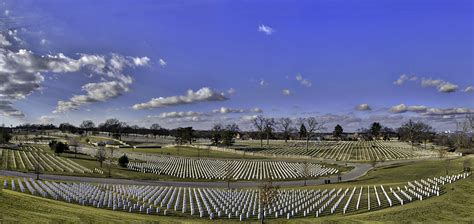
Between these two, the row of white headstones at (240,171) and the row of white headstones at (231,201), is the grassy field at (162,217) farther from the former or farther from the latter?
the row of white headstones at (240,171)

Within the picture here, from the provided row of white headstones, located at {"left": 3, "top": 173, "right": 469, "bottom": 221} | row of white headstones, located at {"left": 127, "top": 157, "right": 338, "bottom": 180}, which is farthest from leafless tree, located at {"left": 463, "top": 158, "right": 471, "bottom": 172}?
row of white headstones, located at {"left": 127, "top": 157, "right": 338, "bottom": 180}

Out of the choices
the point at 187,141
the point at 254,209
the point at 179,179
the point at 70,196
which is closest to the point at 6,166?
the point at 179,179

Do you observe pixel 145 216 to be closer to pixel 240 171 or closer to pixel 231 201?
pixel 231 201

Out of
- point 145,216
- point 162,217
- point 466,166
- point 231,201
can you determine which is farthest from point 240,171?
point 145,216

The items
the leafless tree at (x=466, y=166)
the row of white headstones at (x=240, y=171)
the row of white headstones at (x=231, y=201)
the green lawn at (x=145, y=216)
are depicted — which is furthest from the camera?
the row of white headstones at (x=240, y=171)

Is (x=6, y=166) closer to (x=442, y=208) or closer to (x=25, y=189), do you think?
(x=25, y=189)

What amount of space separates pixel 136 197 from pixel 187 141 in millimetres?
124414

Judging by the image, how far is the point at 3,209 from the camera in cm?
2605

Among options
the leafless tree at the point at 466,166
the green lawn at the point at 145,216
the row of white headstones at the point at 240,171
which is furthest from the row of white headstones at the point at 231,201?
the row of white headstones at the point at 240,171

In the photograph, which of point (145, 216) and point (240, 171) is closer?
point (145, 216)

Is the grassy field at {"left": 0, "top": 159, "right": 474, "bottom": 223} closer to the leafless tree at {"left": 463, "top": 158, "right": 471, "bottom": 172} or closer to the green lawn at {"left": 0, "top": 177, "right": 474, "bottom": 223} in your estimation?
the green lawn at {"left": 0, "top": 177, "right": 474, "bottom": 223}

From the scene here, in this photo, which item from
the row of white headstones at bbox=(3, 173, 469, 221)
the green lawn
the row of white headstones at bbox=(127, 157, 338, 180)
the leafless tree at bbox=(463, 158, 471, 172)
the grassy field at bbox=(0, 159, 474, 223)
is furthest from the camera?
the row of white headstones at bbox=(127, 157, 338, 180)

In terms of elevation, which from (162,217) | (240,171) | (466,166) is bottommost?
(240,171)

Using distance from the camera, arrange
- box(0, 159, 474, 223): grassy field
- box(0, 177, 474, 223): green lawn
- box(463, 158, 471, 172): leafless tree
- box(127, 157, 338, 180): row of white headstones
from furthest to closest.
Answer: box(127, 157, 338, 180): row of white headstones
box(463, 158, 471, 172): leafless tree
box(0, 159, 474, 223): grassy field
box(0, 177, 474, 223): green lawn
